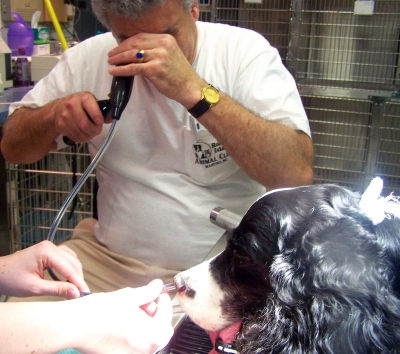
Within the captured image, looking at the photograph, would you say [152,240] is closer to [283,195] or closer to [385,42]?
[283,195]

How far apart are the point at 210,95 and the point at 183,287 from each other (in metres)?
0.54

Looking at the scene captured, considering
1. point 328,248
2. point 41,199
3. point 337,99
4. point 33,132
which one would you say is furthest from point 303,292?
point 337,99

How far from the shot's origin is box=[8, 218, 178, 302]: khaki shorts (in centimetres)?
118

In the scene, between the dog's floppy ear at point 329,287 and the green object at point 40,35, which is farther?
the green object at point 40,35

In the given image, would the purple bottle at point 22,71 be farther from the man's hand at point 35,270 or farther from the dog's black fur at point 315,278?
the dog's black fur at point 315,278

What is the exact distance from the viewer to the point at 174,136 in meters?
1.23

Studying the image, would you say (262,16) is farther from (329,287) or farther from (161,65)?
(329,287)

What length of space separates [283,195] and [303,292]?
0.48ft

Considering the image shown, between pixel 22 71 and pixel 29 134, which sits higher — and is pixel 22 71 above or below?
above

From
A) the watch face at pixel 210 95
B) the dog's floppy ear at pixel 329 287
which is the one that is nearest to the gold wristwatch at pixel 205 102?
the watch face at pixel 210 95

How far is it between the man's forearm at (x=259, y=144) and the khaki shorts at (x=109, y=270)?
333 mm

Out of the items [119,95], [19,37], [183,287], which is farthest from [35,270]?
[19,37]

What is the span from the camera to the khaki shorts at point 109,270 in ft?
3.87

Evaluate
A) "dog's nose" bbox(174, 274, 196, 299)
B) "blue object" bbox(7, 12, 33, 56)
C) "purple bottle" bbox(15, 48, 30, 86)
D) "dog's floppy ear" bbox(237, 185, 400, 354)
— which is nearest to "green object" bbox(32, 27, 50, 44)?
"blue object" bbox(7, 12, 33, 56)
